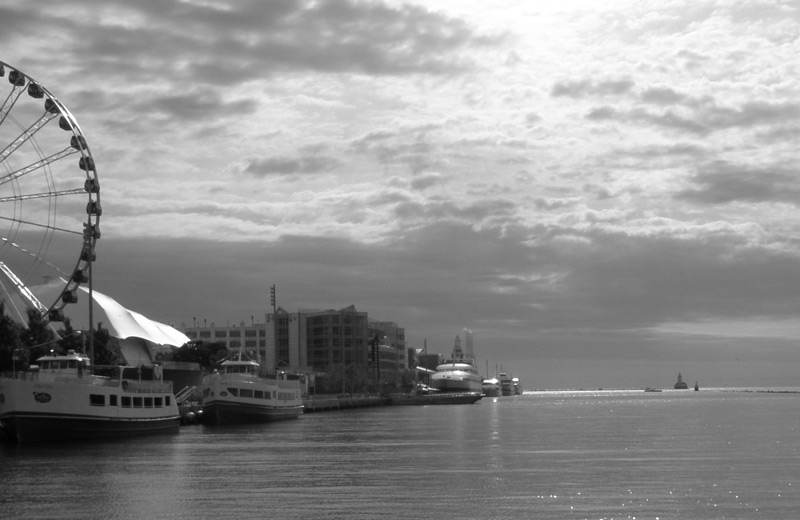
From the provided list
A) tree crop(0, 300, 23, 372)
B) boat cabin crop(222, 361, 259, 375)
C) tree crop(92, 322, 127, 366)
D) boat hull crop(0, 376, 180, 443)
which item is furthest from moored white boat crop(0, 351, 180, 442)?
tree crop(92, 322, 127, 366)

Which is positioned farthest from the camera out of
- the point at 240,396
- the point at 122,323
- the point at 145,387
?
the point at 122,323

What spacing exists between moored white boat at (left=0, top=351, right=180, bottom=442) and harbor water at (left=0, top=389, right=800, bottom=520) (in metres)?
1.99

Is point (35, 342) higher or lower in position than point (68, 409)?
higher

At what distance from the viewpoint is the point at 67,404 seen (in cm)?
8025

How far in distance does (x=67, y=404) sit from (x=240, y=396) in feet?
124

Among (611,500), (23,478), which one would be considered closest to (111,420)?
(23,478)

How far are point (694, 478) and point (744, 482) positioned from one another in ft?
9.23

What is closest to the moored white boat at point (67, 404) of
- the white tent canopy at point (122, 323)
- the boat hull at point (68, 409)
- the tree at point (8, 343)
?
the boat hull at point (68, 409)

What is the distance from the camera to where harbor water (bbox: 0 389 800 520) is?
154 feet

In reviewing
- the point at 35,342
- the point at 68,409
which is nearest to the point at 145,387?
the point at 68,409

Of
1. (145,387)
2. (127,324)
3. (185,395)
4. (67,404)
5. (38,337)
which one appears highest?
(127,324)

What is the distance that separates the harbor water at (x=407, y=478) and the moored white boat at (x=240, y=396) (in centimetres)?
2034

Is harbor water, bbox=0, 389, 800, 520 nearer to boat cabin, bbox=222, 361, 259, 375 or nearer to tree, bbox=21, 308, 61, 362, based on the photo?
tree, bbox=21, 308, 61, 362

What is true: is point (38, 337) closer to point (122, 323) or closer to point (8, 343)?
point (8, 343)
